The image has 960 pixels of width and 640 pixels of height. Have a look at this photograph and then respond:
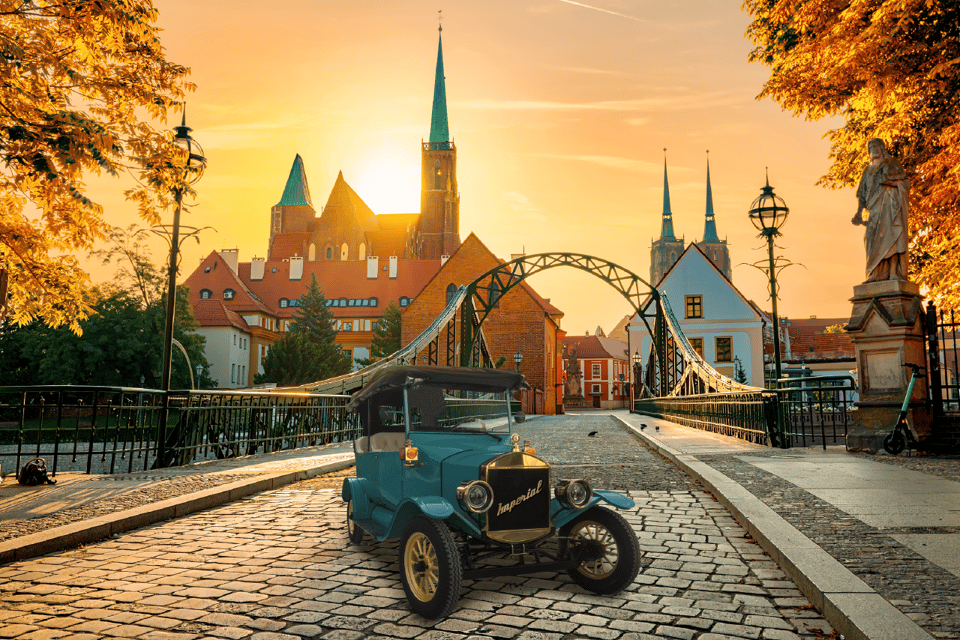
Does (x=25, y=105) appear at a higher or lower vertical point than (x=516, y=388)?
higher

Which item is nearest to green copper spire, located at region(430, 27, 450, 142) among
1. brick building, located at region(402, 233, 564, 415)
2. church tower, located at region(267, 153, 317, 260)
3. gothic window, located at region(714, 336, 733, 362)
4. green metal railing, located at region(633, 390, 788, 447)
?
church tower, located at region(267, 153, 317, 260)

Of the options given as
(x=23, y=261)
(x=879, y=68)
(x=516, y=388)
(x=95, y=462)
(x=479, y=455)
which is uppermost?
(x=879, y=68)

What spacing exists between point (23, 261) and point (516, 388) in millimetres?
8572

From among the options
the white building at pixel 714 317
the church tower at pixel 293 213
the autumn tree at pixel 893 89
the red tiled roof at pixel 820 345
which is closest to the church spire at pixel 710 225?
the red tiled roof at pixel 820 345

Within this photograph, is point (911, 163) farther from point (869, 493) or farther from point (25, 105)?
point (25, 105)

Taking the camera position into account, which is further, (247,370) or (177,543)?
(247,370)

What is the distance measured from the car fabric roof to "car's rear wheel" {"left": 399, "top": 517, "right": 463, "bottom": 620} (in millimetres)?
1235

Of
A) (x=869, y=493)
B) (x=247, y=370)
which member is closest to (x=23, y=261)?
(x=869, y=493)

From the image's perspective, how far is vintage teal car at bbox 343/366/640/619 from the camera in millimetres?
4152

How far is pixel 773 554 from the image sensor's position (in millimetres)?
5098

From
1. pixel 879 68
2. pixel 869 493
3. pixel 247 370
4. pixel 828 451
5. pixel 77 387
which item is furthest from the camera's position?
pixel 247 370

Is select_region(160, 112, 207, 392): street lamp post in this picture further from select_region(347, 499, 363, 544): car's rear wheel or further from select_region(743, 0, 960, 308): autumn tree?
select_region(743, 0, 960, 308): autumn tree

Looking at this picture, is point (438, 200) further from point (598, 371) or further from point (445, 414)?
point (445, 414)

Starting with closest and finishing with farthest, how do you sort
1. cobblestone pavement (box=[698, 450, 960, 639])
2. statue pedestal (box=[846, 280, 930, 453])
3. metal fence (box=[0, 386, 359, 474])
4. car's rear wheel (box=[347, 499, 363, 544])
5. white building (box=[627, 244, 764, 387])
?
cobblestone pavement (box=[698, 450, 960, 639])
car's rear wheel (box=[347, 499, 363, 544])
metal fence (box=[0, 386, 359, 474])
statue pedestal (box=[846, 280, 930, 453])
white building (box=[627, 244, 764, 387])
